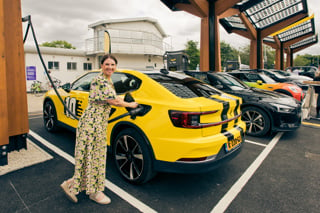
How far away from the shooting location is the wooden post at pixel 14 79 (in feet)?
11.0

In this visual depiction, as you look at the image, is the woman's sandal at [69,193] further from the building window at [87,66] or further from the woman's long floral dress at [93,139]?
the building window at [87,66]

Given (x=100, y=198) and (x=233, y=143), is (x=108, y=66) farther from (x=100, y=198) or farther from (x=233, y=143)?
(x=233, y=143)

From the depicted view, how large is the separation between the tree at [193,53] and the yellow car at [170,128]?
49935 millimetres

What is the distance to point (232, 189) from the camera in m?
2.78

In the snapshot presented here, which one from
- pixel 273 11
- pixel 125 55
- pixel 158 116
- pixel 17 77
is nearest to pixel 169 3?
pixel 273 11

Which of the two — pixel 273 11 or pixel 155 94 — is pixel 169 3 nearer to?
pixel 273 11

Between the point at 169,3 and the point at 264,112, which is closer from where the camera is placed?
the point at 264,112

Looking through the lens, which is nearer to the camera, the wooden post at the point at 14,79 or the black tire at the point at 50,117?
the wooden post at the point at 14,79

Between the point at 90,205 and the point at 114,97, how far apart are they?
1248 mm

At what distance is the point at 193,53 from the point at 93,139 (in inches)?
2047

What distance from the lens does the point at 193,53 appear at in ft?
170

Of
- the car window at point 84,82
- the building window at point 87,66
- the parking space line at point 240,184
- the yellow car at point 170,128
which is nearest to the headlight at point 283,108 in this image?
the parking space line at point 240,184

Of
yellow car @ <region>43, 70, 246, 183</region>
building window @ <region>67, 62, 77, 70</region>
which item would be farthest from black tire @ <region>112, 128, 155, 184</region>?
building window @ <region>67, 62, 77, 70</region>

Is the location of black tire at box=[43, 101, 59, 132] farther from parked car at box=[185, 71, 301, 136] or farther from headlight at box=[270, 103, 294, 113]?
headlight at box=[270, 103, 294, 113]
